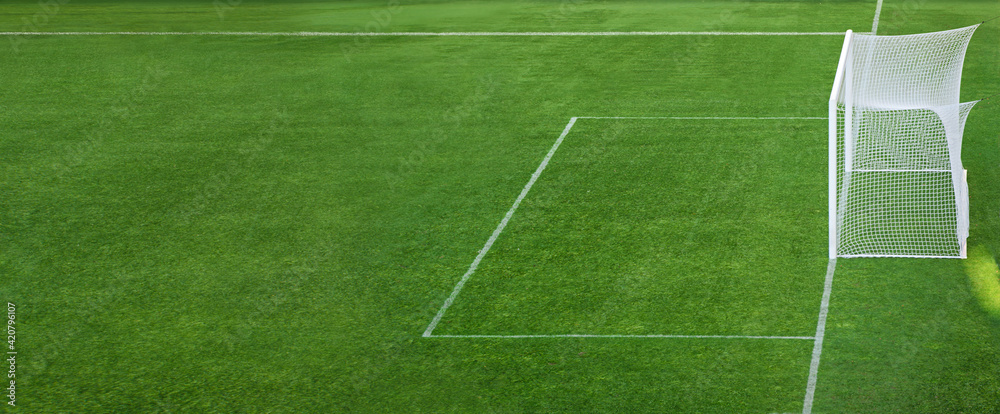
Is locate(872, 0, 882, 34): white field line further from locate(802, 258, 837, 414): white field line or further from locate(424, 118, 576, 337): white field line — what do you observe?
locate(802, 258, 837, 414): white field line

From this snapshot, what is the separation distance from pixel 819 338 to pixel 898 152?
3391 mm

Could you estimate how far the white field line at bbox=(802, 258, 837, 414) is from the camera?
4.80 meters

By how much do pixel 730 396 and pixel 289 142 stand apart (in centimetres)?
550

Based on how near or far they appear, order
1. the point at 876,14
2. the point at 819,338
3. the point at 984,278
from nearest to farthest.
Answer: the point at 819,338
the point at 984,278
the point at 876,14

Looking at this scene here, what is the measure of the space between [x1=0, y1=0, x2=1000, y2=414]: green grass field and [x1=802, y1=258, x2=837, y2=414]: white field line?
48mm

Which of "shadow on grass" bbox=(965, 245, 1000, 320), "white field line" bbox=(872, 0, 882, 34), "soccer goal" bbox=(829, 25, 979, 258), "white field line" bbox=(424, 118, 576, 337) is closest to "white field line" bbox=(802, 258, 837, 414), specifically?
"soccer goal" bbox=(829, 25, 979, 258)

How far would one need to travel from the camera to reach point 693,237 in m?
6.73

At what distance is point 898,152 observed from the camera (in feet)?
26.6

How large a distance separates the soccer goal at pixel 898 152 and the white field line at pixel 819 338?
23 centimetres

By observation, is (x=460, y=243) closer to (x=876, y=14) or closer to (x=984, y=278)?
(x=984, y=278)

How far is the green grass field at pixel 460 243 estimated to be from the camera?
5.04m

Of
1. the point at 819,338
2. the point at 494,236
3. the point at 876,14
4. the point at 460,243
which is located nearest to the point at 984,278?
the point at 819,338

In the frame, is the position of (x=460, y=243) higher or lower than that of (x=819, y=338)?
higher

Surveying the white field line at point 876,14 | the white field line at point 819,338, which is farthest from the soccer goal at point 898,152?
the white field line at point 876,14
